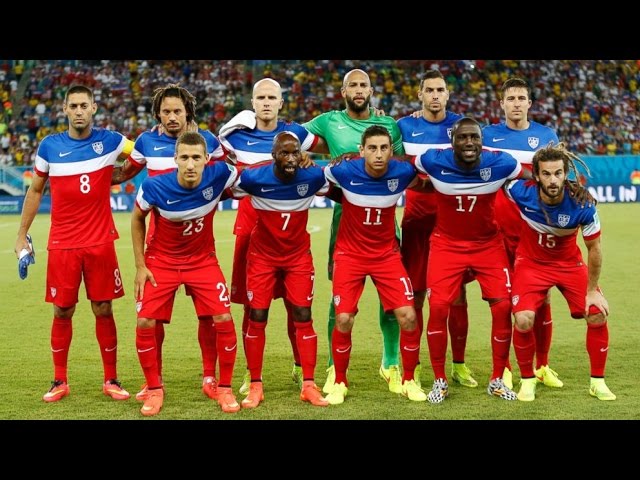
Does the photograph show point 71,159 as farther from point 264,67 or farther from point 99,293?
point 264,67

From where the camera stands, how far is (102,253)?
6113 mm

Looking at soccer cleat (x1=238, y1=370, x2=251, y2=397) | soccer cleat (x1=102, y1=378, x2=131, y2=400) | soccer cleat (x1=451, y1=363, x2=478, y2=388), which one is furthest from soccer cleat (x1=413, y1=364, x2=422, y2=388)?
soccer cleat (x1=102, y1=378, x2=131, y2=400)

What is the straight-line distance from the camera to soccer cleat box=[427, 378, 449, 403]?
587cm

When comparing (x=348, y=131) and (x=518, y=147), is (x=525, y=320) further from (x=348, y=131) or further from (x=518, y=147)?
(x=348, y=131)

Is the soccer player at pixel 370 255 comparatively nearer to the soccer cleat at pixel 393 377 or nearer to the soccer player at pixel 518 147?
the soccer cleat at pixel 393 377

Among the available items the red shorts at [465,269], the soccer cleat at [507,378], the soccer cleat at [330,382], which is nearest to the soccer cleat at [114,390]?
the soccer cleat at [330,382]

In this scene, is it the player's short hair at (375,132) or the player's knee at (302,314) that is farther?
the player's knee at (302,314)

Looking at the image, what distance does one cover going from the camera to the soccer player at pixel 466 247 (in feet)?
19.3

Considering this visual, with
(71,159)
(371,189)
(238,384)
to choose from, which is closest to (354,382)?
(238,384)

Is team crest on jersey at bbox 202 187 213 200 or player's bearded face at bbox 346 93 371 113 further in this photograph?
player's bearded face at bbox 346 93 371 113

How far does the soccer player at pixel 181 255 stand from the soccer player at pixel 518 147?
196 centimetres

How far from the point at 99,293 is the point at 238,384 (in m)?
1.22

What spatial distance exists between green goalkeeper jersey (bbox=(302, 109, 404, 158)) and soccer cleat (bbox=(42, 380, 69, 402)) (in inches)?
97.1

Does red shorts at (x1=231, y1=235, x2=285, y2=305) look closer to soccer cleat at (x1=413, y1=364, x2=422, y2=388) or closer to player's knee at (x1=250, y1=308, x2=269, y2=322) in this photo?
player's knee at (x1=250, y1=308, x2=269, y2=322)
